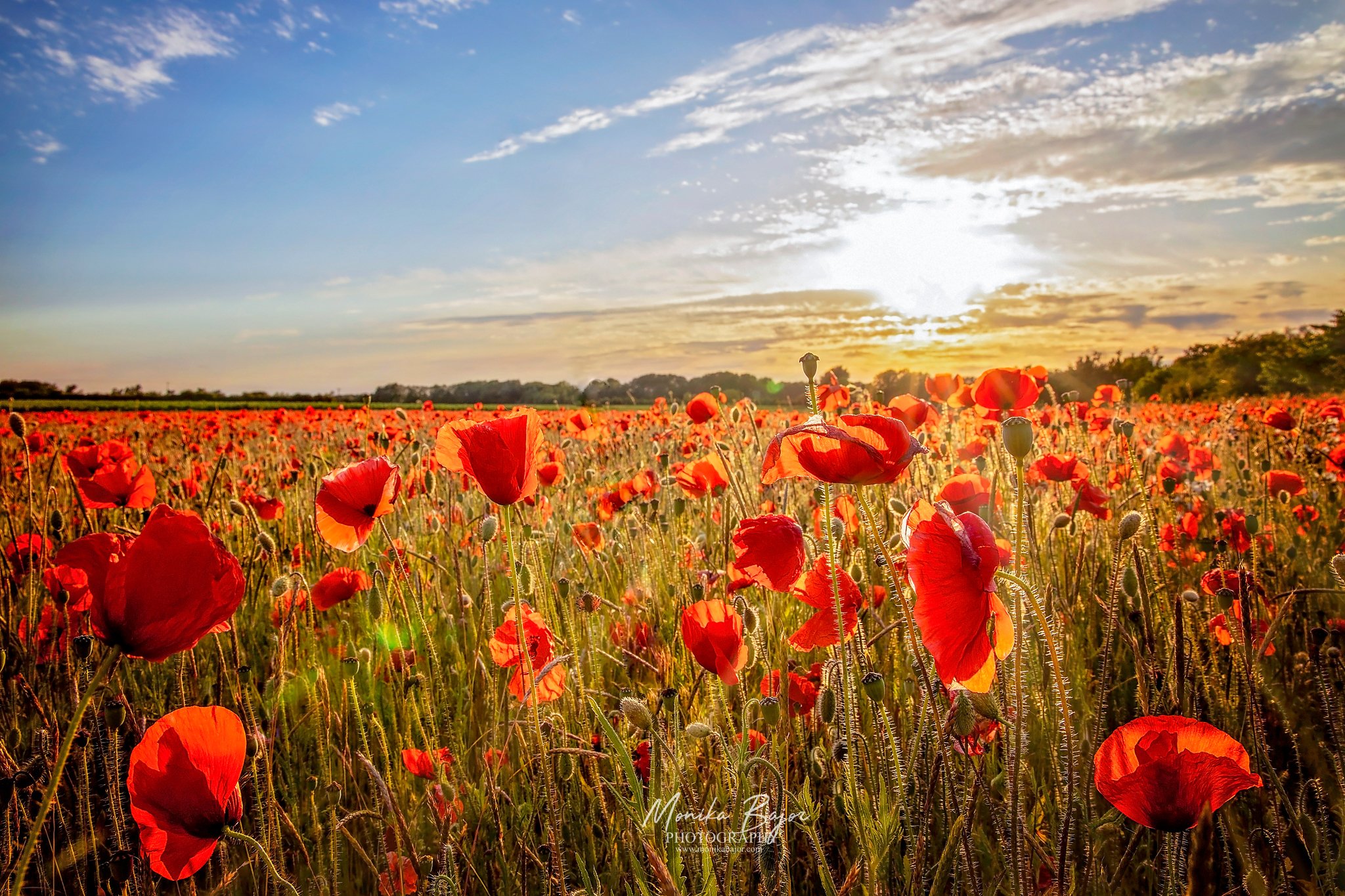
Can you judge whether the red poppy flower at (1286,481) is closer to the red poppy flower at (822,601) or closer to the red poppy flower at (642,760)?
the red poppy flower at (822,601)

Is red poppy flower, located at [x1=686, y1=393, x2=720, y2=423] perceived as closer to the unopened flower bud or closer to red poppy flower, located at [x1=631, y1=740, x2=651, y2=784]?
red poppy flower, located at [x1=631, y1=740, x2=651, y2=784]

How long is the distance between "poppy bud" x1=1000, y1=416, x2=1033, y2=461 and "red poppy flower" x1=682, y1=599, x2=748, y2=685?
57 centimetres

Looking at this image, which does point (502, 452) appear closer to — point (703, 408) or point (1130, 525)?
point (1130, 525)

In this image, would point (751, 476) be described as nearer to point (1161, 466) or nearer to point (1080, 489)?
point (1080, 489)

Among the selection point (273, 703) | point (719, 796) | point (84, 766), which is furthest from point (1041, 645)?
point (84, 766)

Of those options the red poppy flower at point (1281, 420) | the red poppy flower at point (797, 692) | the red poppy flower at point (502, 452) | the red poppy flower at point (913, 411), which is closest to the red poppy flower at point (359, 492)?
the red poppy flower at point (502, 452)

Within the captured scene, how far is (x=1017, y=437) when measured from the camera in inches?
42.1

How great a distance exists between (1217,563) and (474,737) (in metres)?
2.38

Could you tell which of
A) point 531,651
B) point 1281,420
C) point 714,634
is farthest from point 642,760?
point 1281,420

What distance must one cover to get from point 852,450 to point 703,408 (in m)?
1.96

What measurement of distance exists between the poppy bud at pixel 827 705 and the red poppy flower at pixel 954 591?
1.28 feet

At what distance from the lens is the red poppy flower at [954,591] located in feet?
2.87

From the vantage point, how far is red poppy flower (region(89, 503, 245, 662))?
0.89m

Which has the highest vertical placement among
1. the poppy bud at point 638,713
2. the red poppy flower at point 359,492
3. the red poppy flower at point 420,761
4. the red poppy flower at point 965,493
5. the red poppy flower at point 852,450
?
the red poppy flower at point 852,450
